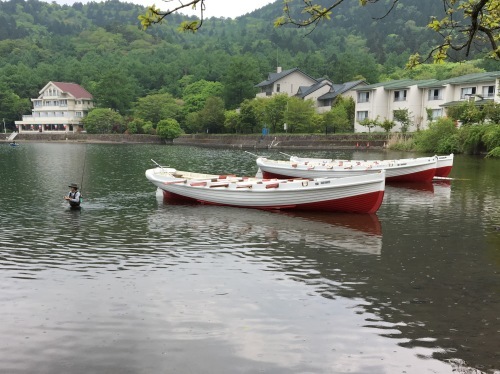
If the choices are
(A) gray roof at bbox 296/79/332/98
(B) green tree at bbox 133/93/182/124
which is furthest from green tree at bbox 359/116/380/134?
(B) green tree at bbox 133/93/182/124

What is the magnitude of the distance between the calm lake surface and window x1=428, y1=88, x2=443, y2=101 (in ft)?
194

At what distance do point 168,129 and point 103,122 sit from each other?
20249 mm

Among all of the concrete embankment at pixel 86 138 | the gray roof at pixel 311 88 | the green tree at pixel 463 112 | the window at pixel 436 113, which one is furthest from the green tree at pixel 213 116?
the green tree at pixel 463 112

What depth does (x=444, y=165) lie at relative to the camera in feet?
120

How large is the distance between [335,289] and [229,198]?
38.9 ft

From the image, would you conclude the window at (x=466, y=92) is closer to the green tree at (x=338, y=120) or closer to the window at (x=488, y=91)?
the window at (x=488, y=91)

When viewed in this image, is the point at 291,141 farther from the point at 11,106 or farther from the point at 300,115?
the point at 11,106

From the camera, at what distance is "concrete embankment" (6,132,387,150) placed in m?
79.7

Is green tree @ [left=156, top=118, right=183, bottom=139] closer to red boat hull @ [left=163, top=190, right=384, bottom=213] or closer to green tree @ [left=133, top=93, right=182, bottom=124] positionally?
green tree @ [left=133, top=93, right=182, bottom=124]

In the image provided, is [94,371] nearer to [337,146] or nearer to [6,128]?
[337,146]

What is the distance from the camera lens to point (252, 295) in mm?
11805

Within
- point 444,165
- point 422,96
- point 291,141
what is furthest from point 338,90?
point 444,165

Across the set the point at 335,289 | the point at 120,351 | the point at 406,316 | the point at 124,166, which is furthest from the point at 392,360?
the point at 124,166

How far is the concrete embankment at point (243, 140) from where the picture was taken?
261ft
